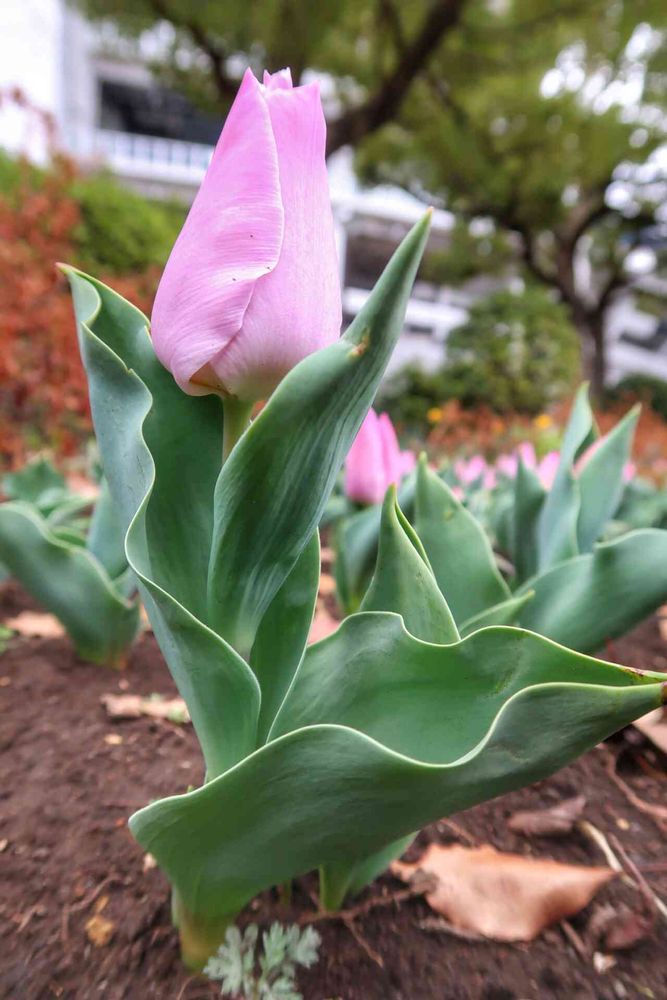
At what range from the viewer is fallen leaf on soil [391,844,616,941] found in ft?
2.13

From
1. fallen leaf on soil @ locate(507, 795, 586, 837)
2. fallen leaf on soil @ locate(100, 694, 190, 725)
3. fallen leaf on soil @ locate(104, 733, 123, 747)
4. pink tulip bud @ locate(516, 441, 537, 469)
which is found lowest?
fallen leaf on soil @ locate(100, 694, 190, 725)

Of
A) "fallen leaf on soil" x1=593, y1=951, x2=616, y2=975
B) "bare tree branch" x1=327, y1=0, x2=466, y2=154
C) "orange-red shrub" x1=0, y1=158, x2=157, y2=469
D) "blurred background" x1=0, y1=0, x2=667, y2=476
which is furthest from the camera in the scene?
"bare tree branch" x1=327, y1=0, x2=466, y2=154

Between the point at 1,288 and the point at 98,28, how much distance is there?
25.2 ft

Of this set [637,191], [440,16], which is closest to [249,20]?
[440,16]

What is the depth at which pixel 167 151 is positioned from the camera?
1680 cm

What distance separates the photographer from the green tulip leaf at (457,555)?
2.42 ft

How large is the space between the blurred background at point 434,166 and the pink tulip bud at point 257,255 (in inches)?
79.1

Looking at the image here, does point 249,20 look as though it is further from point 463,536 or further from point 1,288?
point 463,536

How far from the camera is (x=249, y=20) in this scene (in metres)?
6.94

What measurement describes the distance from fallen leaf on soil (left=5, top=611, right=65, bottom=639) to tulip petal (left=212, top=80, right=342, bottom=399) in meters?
0.99

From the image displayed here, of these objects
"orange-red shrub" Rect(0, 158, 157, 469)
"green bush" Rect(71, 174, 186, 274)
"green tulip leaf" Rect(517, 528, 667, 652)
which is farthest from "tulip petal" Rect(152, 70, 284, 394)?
"green bush" Rect(71, 174, 186, 274)

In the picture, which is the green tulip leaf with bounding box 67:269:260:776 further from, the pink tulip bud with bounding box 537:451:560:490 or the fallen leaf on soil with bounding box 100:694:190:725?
the pink tulip bud with bounding box 537:451:560:490

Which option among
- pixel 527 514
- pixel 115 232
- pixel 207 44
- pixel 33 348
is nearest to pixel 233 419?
pixel 527 514

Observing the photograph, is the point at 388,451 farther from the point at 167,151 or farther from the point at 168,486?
the point at 167,151
